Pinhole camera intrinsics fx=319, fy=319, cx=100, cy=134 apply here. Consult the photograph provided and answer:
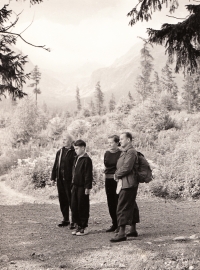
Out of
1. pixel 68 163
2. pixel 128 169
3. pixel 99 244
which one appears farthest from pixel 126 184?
pixel 68 163

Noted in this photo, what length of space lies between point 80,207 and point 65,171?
0.97 metres

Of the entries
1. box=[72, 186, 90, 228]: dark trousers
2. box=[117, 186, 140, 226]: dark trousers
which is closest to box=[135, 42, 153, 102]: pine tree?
box=[72, 186, 90, 228]: dark trousers

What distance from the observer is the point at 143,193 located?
11.8 m

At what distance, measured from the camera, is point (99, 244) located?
5.41 m

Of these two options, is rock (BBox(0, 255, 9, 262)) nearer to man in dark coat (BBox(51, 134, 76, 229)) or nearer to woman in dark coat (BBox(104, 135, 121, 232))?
man in dark coat (BBox(51, 134, 76, 229))

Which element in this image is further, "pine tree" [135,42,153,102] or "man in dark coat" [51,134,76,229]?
"pine tree" [135,42,153,102]

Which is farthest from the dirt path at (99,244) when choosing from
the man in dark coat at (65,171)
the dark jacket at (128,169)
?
the dark jacket at (128,169)

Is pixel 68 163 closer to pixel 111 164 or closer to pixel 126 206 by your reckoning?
pixel 111 164

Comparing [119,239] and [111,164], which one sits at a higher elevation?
[111,164]

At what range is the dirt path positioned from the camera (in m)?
4.25

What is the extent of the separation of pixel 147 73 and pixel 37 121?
24.9m

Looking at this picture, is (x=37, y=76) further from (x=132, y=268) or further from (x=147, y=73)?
(x=132, y=268)

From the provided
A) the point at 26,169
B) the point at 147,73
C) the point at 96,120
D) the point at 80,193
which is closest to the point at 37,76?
the point at 147,73

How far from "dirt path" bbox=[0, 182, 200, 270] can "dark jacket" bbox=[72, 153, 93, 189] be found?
1.02 meters
